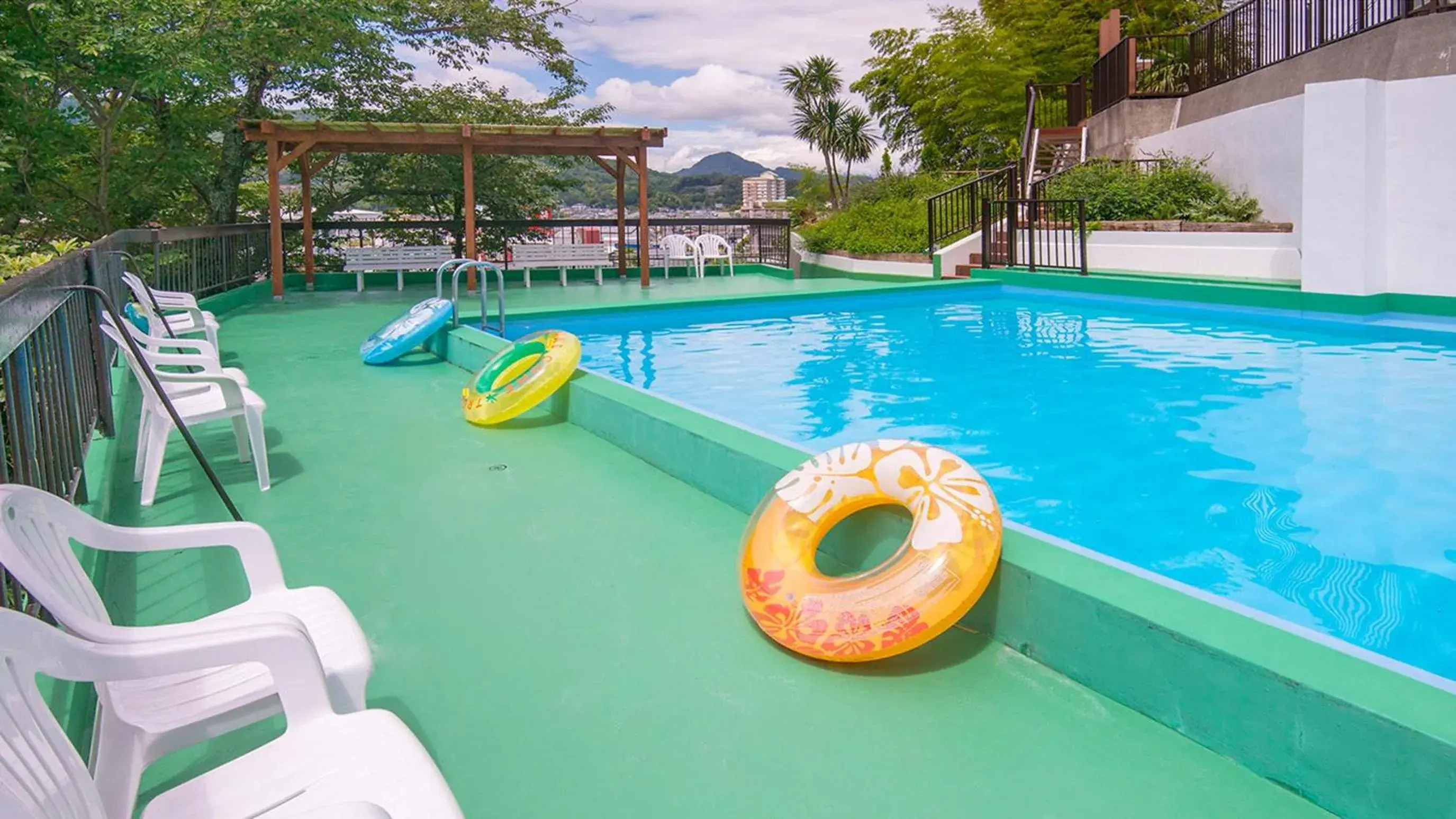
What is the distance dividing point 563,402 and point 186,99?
10.1m

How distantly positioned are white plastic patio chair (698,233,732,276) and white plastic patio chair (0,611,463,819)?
574 inches

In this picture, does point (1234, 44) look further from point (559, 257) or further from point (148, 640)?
point (148, 640)

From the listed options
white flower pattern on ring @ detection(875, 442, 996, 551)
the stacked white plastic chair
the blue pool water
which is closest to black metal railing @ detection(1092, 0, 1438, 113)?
the blue pool water

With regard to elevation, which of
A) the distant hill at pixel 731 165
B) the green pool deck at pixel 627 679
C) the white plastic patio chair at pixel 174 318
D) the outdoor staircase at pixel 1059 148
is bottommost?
the green pool deck at pixel 627 679

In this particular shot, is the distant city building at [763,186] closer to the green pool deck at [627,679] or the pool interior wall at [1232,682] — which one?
the green pool deck at [627,679]

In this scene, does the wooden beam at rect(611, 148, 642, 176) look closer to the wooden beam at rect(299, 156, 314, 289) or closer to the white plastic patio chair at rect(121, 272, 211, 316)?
the wooden beam at rect(299, 156, 314, 289)

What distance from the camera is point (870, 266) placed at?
16.5 metres

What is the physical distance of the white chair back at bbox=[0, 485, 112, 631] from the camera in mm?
1311

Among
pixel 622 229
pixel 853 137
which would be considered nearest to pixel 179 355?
pixel 622 229

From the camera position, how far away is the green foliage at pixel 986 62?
2539cm

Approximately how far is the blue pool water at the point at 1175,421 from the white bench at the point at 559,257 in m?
4.77

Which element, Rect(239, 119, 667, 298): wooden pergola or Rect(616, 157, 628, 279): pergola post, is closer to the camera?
Rect(239, 119, 667, 298): wooden pergola

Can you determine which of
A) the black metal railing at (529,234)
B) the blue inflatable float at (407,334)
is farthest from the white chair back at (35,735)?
the black metal railing at (529,234)

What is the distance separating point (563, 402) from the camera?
539 cm
